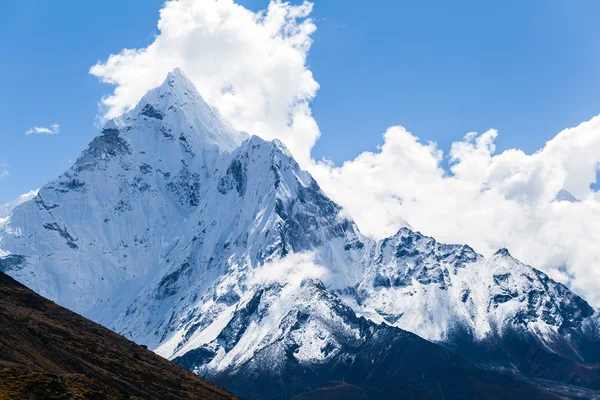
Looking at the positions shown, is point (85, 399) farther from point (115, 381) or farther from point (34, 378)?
point (115, 381)

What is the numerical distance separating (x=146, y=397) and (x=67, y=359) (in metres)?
18.4

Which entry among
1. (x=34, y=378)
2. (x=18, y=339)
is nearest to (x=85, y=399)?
(x=34, y=378)

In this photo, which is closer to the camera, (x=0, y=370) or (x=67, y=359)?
(x=0, y=370)

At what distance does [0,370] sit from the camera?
137 metres

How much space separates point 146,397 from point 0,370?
173 feet

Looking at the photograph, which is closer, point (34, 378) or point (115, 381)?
point (34, 378)

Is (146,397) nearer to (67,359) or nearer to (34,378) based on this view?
(67,359)

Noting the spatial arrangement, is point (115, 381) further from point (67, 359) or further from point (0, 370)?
point (0, 370)

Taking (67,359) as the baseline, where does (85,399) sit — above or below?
below

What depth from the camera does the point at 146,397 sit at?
185875 millimetres

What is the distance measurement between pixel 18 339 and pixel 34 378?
48630mm

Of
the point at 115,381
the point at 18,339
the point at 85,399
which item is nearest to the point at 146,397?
the point at 115,381

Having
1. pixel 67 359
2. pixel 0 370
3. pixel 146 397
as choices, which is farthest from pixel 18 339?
pixel 0 370

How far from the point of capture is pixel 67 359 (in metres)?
188
